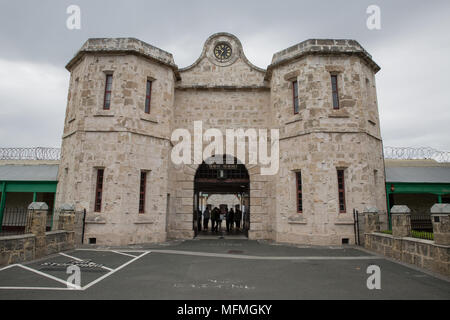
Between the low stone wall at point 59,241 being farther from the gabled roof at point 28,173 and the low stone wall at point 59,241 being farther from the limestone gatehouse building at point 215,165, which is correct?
the gabled roof at point 28,173

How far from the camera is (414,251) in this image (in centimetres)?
814

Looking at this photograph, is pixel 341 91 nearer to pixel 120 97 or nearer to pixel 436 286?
pixel 436 286

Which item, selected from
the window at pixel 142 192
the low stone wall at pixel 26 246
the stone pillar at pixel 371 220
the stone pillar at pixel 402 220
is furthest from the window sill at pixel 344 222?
the low stone wall at pixel 26 246

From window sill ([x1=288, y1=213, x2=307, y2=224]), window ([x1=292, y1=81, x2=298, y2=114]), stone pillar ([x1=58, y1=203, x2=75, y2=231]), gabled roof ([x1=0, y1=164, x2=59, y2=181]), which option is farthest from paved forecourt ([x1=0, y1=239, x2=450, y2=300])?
window ([x1=292, y1=81, x2=298, y2=114])

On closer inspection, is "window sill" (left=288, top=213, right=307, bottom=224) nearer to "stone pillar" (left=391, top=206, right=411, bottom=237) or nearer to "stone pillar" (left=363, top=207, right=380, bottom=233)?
"stone pillar" (left=363, top=207, right=380, bottom=233)

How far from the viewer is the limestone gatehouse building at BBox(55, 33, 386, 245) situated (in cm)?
1222

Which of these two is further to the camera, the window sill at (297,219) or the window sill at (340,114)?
the window sill at (340,114)

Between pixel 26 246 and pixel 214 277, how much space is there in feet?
20.2

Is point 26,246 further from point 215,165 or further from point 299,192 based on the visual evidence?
point 299,192

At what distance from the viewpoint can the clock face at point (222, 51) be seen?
16.0m

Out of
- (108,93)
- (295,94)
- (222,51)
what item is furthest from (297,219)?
(108,93)

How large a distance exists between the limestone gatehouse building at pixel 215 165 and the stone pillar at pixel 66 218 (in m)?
1.01
